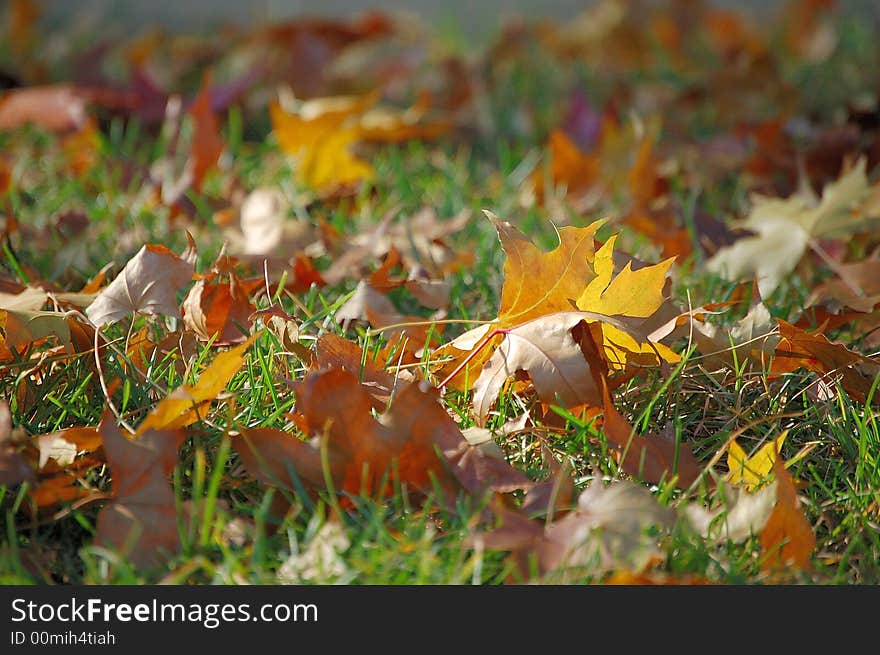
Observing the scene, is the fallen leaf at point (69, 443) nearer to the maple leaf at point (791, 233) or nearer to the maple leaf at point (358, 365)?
the maple leaf at point (358, 365)

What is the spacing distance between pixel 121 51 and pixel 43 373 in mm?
2227

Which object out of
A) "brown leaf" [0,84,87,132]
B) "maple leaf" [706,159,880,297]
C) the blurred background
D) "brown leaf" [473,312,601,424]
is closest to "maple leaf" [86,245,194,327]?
"brown leaf" [473,312,601,424]

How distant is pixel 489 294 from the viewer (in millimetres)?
1550

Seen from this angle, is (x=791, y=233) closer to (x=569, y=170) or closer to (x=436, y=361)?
(x=569, y=170)

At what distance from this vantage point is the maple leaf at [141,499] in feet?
2.99

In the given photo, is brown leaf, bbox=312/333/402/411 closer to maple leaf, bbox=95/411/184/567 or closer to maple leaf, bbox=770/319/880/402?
maple leaf, bbox=95/411/184/567

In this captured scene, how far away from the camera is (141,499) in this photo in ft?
3.09

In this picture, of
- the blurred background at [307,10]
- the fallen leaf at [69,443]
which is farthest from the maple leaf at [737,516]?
the blurred background at [307,10]

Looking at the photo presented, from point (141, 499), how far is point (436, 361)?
41cm

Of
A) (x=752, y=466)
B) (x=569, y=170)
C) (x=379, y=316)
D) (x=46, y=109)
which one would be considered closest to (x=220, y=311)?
(x=379, y=316)

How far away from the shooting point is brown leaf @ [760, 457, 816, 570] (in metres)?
0.94

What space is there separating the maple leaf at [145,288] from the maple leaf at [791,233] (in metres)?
0.85
